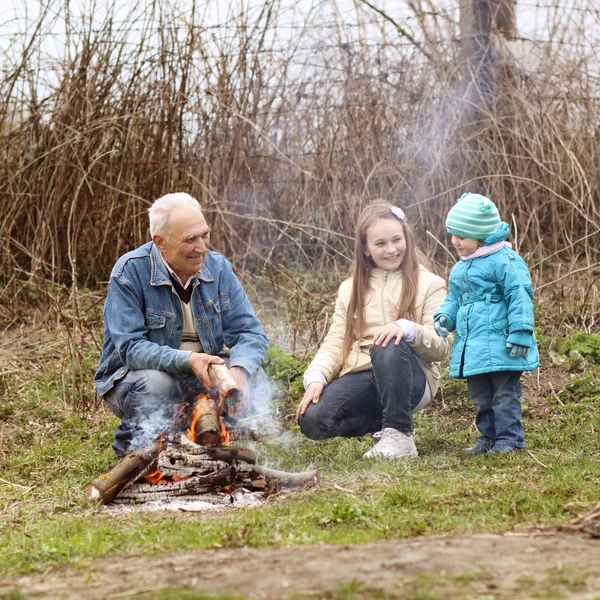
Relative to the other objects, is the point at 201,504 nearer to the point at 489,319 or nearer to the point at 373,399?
the point at 373,399

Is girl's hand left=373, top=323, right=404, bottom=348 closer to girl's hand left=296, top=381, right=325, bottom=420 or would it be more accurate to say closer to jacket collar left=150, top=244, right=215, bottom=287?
girl's hand left=296, top=381, right=325, bottom=420

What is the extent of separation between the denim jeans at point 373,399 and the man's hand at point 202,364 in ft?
2.76

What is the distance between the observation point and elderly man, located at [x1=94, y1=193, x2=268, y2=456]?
4582 mm

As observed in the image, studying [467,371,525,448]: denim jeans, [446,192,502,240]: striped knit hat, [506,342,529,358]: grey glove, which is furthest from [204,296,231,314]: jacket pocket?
[506,342,529,358]: grey glove

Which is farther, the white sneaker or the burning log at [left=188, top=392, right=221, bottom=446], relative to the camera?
the white sneaker

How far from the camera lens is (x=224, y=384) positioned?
426 centimetres

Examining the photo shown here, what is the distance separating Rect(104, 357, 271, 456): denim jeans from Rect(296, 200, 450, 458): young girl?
2.17ft

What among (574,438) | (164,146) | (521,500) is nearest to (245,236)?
(164,146)

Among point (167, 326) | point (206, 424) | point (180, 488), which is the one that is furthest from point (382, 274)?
point (180, 488)

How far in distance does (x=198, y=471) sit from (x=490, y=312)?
68.9 inches

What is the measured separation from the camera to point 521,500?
3842 mm

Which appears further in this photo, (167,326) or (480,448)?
(480,448)

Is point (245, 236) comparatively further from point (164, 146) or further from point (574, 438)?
point (574, 438)

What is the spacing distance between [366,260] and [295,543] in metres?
2.24
